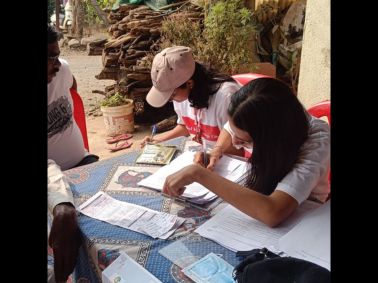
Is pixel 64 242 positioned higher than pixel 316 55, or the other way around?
pixel 316 55

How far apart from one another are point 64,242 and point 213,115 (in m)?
1.25

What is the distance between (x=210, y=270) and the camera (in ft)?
3.92

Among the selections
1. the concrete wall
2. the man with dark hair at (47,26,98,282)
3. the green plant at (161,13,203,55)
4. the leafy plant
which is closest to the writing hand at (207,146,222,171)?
the man with dark hair at (47,26,98,282)

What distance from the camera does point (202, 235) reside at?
1.38 m

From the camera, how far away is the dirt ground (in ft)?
16.5

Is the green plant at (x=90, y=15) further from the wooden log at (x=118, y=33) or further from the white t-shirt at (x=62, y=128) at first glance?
the white t-shirt at (x=62, y=128)

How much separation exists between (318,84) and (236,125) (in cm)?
201

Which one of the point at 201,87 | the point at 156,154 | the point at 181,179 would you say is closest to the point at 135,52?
the point at 201,87

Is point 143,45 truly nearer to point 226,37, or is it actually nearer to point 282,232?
point 226,37
